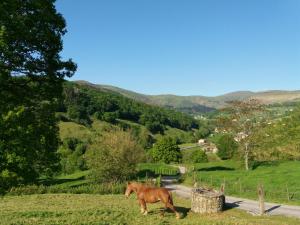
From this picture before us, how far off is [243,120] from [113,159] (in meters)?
31.3

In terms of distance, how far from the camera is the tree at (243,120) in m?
76.0

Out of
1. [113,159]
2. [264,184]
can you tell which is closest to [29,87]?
[113,159]

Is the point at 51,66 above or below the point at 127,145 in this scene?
above

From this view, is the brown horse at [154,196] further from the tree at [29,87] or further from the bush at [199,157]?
the bush at [199,157]

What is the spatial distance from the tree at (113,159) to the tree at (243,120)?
2400 centimetres

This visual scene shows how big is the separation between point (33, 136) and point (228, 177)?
55.0m

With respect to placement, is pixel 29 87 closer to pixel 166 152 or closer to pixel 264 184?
pixel 264 184

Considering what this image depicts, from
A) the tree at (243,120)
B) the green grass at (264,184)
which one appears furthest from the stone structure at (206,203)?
the tree at (243,120)

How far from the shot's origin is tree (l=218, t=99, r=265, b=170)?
76.0 meters

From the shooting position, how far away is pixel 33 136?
630 inches

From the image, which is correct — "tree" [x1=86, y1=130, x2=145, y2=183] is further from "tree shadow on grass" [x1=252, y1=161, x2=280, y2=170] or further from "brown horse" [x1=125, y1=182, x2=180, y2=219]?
"brown horse" [x1=125, y1=182, x2=180, y2=219]

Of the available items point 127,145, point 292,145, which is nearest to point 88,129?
point 292,145

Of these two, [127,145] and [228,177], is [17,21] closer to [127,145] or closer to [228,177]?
[127,145]

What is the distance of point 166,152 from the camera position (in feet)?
399
